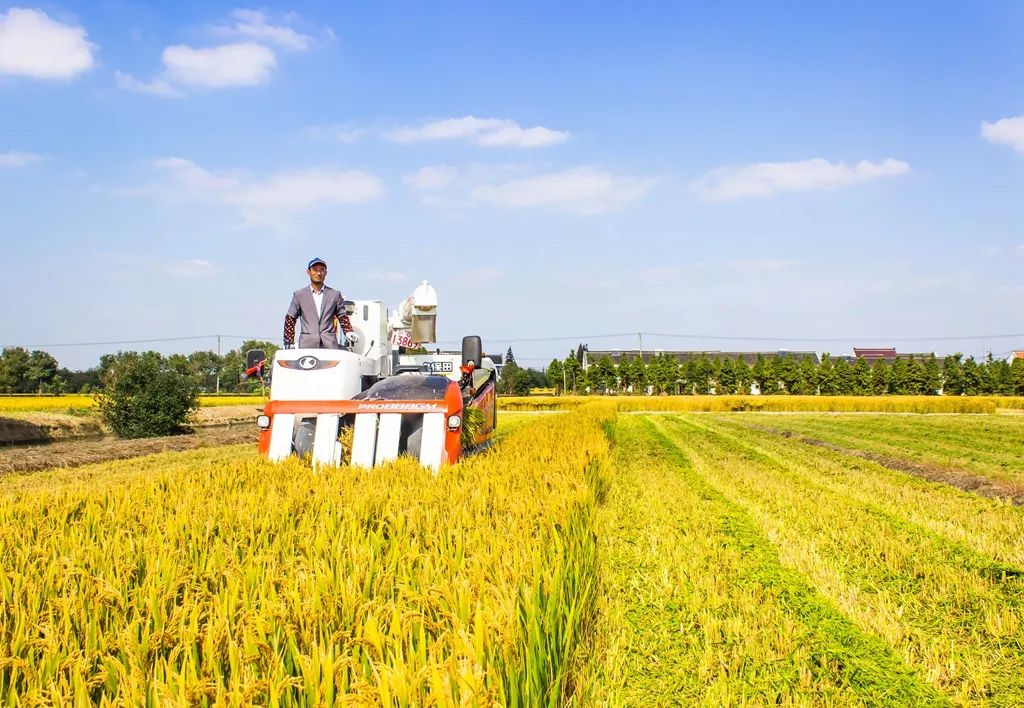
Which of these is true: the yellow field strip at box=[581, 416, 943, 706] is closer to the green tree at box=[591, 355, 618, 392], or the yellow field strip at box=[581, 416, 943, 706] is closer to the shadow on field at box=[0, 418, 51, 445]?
the shadow on field at box=[0, 418, 51, 445]

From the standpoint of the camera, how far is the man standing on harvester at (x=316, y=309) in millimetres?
8109

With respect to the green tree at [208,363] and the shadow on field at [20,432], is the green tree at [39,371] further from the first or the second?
the shadow on field at [20,432]

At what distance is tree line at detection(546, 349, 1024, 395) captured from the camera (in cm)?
7706

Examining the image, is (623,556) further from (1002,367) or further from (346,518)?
(1002,367)

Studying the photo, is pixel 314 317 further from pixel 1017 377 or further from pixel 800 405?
pixel 1017 377

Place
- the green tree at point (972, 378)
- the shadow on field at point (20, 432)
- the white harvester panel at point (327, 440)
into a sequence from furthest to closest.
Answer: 1. the green tree at point (972, 378)
2. the shadow on field at point (20, 432)
3. the white harvester panel at point (327, 440)

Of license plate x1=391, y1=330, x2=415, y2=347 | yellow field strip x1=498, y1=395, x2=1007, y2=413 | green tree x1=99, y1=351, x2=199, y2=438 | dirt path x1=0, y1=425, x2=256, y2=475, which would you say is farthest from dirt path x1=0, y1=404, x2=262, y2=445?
yellow field strip x1=498, y1=395, x2=1007, y2=413

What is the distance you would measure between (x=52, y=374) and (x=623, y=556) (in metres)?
94.4

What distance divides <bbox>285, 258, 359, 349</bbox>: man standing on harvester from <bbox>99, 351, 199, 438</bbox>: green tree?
50.5 ft

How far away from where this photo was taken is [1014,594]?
4965 millimetres

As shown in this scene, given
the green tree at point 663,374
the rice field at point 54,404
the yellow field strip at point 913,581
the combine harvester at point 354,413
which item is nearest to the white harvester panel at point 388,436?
the combine harvester at point 354,413

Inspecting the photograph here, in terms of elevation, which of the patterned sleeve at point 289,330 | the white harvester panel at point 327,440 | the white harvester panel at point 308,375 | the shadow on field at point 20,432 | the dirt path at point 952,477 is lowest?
the shadow on field at point 20,432

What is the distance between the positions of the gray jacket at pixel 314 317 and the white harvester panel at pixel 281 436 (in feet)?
3.37

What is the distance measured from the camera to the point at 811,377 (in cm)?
8044
